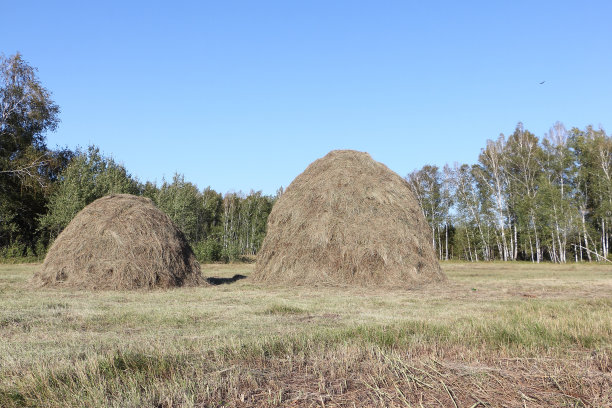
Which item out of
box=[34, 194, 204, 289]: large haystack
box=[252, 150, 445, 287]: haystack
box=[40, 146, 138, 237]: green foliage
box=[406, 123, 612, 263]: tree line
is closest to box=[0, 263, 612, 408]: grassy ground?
box=[34, 194, 204, 289]: large haystack

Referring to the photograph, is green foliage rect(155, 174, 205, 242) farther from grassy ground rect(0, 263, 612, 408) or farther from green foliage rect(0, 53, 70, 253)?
grassy ground rect(0, 263, 612, 408)

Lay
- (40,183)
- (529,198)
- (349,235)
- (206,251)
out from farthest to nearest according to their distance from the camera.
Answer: (529,198) → (206,251) → (40,183) → (349,235)

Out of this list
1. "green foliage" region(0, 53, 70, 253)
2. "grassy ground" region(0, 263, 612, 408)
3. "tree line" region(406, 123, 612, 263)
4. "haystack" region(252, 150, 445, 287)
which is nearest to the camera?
"grassy ground" region(0, 263, 612, 408)

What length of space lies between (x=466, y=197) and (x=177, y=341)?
5585 cm

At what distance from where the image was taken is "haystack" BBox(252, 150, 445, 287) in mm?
17062

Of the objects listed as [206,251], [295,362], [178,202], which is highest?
[178,202]

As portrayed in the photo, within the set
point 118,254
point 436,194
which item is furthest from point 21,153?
point 436,194

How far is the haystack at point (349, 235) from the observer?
17.1 metres

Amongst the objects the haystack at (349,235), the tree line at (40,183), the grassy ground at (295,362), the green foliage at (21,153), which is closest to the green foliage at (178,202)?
the tree line at (40,183)

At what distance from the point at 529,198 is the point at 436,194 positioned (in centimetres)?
1304

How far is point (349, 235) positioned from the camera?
57.1 feet

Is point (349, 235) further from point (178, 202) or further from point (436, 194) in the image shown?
point (436, 194)

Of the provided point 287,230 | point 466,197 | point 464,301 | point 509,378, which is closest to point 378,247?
point 287,230

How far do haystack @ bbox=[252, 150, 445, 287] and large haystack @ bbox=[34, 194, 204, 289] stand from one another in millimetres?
4084
